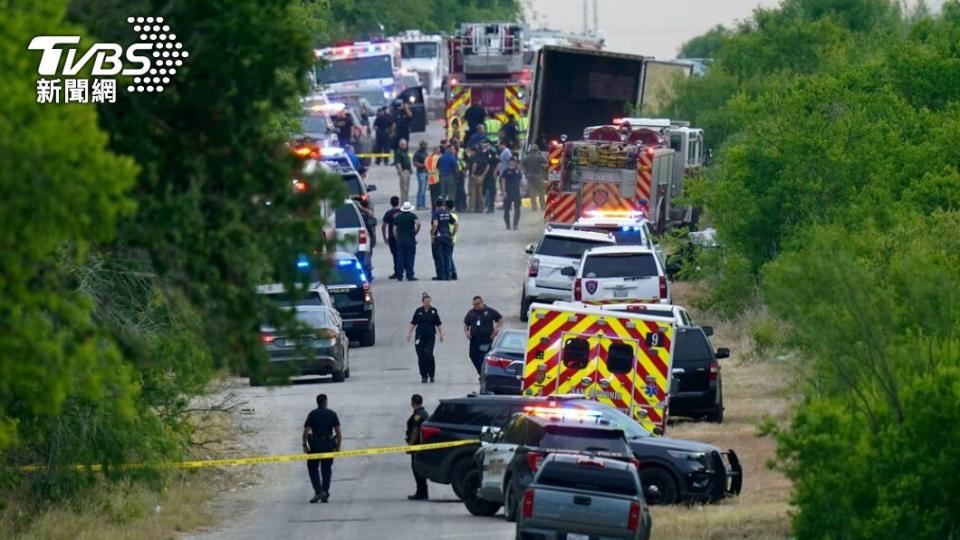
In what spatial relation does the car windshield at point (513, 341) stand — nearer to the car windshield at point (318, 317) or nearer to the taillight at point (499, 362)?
the taillight at point (499, 362)

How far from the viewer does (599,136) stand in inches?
1860

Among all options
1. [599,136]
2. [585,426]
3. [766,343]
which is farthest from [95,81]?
[599,136]

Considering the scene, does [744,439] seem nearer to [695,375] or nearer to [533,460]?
[695,375]

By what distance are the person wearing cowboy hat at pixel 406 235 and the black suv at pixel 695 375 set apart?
12.8 meters

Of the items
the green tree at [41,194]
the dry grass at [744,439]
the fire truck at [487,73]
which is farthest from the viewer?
the fire truck at [487,73]

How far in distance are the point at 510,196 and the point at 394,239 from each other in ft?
26.7

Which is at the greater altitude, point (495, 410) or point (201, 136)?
point (201, 136)

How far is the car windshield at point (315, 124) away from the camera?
61.3m

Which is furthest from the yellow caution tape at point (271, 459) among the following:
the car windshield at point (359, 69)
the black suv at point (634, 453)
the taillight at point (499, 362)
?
→ the car windshield at point (359, 69)

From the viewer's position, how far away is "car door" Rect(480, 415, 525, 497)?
861 inches

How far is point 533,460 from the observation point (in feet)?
69.2

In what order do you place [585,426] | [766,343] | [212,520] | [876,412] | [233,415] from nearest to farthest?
[876,412] < [585,426] < [212,520] < [233,415] < [766,343]

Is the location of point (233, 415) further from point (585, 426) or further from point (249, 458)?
point (585, 426)

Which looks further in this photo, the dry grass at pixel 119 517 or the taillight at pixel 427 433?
the taillight at pixel 427 433
